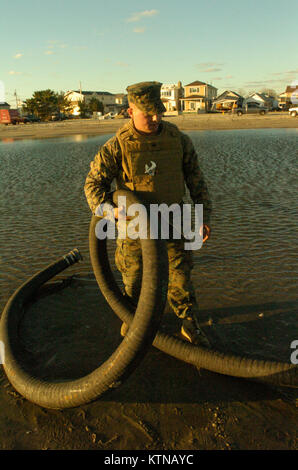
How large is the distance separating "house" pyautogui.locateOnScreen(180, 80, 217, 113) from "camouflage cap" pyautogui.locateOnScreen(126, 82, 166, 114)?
88.2 m

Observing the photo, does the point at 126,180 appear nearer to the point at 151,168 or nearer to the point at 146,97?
the point at 151,168

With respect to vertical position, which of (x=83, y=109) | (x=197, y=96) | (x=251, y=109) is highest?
(x=197, y=96)

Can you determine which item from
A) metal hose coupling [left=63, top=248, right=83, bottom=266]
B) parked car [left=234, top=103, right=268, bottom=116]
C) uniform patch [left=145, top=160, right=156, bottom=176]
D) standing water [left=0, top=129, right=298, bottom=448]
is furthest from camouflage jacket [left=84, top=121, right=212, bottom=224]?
parked car [left=234, top=103, right=268, bottom=116]

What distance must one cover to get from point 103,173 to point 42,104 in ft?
262

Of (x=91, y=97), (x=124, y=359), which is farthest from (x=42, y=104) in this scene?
(x=124, y=359)

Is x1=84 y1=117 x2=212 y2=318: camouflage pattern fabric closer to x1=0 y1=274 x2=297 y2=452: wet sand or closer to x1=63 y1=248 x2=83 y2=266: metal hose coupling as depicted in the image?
x1=0 y1=274 x2=297 y2=452: wet sand

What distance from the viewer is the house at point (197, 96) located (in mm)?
90438

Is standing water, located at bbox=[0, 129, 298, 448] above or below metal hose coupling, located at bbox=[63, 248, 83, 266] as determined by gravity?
below

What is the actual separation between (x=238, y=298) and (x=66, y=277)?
245cm

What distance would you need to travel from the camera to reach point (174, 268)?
11.9 feet

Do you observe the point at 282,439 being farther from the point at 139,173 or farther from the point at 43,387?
the point at 139,173

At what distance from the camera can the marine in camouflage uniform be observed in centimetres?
329

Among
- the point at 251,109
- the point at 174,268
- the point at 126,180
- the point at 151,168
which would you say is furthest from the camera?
the point at 251,109

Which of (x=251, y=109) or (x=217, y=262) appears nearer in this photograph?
(x=217, y=262)
